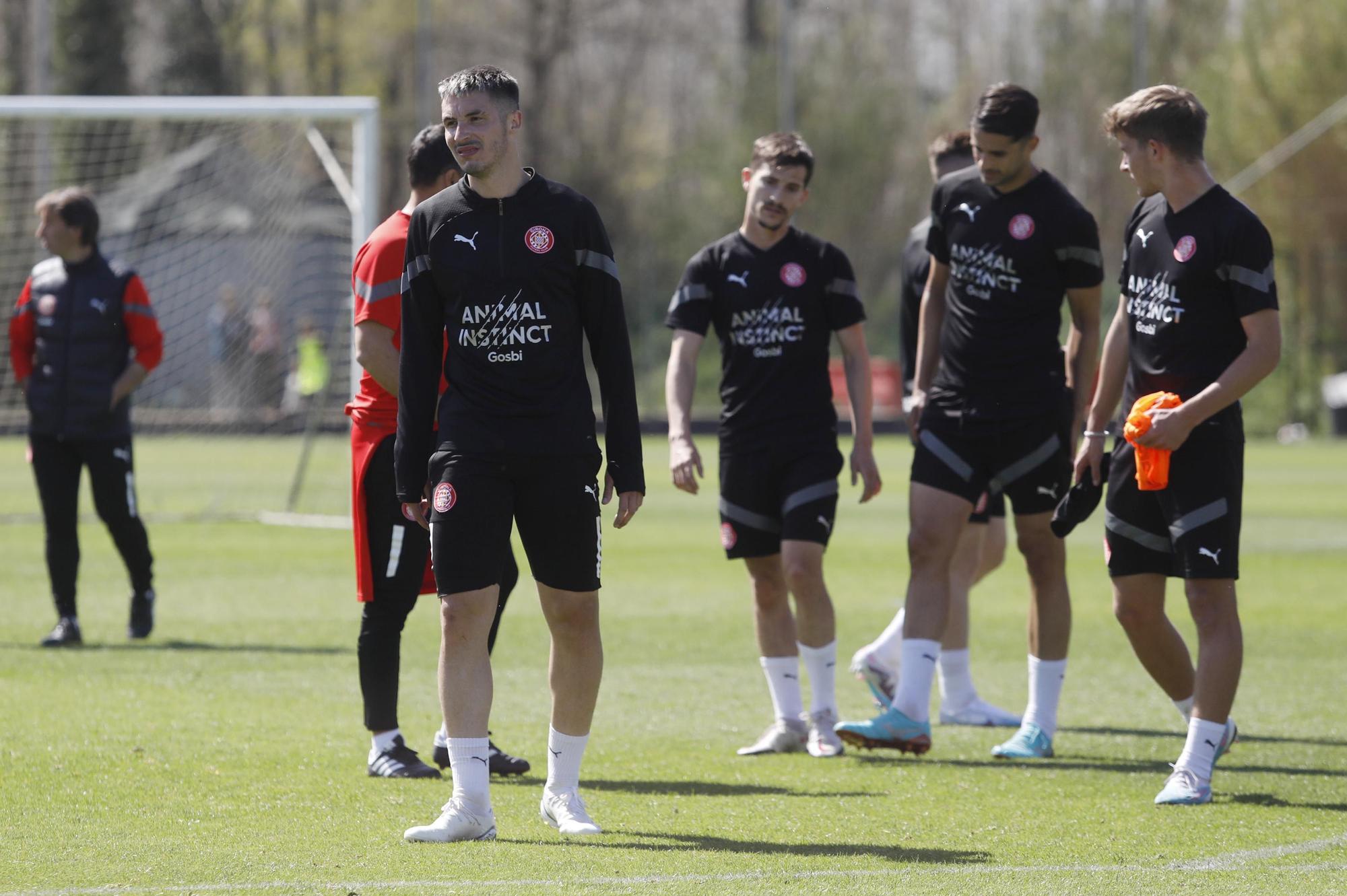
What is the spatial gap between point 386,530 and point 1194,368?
8.89 feet

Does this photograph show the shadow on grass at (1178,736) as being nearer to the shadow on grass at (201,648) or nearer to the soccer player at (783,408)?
the soccer player at (783,408)

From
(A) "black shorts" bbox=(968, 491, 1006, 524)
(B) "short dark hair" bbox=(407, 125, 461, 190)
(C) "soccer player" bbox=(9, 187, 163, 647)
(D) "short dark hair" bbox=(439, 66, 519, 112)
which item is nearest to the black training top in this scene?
(D) "short dark hair" bbox=(439, 66, 519, 112)

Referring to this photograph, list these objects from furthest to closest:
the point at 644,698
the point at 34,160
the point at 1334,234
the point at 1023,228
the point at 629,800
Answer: the point at 1334,234 → the point at 34,160 → the point at 644,698 → the point at 1023,228 → the point at 629,800

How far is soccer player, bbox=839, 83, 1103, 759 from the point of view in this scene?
670cm

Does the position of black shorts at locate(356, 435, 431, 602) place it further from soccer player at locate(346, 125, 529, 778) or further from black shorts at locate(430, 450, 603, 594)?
black shorts at locate(430, 450, 603, 594)

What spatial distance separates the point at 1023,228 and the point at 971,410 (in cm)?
69

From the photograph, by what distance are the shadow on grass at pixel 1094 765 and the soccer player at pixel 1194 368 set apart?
0.49 m

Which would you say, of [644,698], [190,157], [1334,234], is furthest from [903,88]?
[644,698]

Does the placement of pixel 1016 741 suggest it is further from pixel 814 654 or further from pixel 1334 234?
pixel 1334 234

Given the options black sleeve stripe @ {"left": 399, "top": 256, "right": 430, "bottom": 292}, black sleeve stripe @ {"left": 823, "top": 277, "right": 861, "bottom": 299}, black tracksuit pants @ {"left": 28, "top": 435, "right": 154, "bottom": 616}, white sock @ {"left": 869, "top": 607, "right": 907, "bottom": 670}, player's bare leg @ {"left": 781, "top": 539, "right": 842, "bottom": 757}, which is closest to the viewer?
black sleeve stripe @ {"left": 399, "top": 256, "right": 430, "bottom": 292}

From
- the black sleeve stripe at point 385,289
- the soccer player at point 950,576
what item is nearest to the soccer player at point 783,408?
the soccer player at point 950,576

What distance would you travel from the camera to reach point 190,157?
20.7 m

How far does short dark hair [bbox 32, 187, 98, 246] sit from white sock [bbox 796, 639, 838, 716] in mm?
4715

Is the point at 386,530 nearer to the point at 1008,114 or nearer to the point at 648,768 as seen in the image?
the point at 648,768
